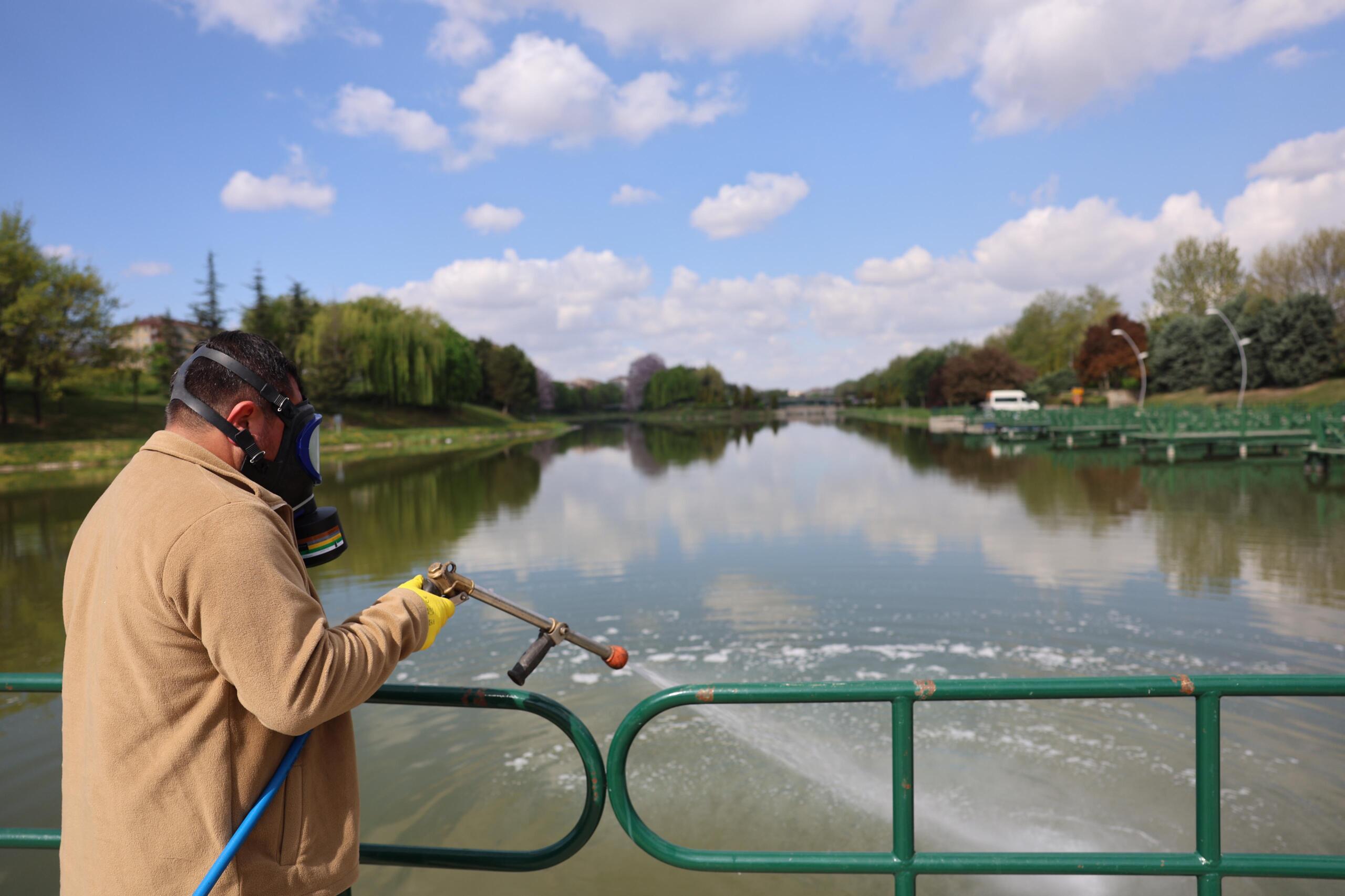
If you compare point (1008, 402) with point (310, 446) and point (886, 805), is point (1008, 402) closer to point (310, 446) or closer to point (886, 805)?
point (886, 805)

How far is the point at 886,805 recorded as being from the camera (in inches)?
216

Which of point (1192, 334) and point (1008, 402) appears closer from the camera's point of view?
point (1192, 334)

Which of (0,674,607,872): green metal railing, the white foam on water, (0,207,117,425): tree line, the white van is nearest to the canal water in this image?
the white foam on water

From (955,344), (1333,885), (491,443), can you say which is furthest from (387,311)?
(955,344)

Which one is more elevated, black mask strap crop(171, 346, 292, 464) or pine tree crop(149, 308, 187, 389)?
pine tree crop(149, 308, 187, 389)

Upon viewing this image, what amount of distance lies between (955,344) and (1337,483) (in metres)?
105

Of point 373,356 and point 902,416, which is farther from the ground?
point 373,356

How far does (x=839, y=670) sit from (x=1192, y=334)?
203 ft

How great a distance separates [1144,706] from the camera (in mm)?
6918

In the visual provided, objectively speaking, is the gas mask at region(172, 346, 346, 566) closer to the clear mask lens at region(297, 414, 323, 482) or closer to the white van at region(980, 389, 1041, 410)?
the clear mask lens at region(297, 414, 323, 482)

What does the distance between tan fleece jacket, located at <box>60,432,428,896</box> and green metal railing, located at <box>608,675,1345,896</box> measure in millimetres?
702

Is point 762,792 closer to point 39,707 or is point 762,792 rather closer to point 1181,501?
point 39,707

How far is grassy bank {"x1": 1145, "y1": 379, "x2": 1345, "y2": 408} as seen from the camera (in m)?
46.3

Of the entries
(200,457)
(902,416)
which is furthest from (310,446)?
(902,416)
